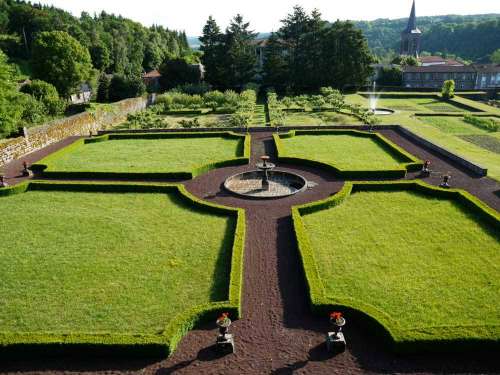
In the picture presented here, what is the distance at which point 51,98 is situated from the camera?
43000 mm

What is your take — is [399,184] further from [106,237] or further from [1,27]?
[1,27]

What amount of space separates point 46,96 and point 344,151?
3404 cm

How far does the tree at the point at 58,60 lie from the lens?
175 feet

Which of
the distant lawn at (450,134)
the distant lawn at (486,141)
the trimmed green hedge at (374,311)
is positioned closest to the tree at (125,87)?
the distant lawn at (450,134)

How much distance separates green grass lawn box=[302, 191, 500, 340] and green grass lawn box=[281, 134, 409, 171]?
5176mm

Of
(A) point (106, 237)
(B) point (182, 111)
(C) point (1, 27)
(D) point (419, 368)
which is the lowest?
(D) point (419, 368)

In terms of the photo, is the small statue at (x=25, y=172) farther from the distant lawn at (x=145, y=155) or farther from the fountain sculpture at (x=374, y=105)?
the fountain sculpture at (x=374, y=105)

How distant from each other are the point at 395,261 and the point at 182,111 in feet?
137

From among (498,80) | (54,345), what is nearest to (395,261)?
(54,345)

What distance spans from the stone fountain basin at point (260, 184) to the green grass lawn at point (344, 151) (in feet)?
9.75

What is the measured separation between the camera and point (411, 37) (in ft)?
410

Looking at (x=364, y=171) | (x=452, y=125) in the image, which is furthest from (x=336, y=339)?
(x=452, y=125)

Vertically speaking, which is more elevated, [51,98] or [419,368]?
Answer: [51,98]

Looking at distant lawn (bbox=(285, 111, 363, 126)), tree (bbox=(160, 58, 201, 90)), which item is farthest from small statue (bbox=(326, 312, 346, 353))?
tree (bbox=(160, 58, 201, 90))
